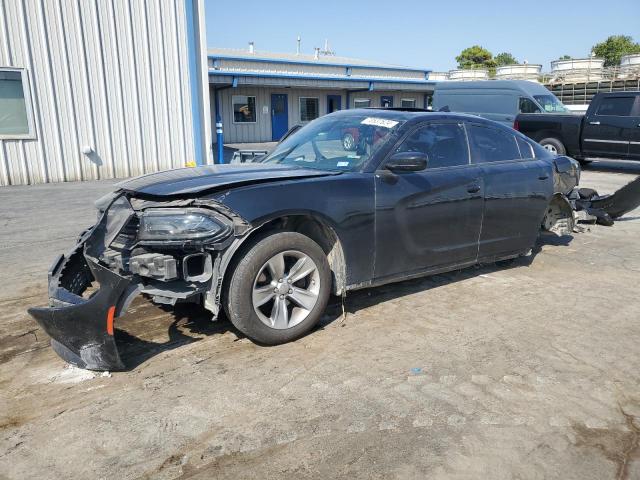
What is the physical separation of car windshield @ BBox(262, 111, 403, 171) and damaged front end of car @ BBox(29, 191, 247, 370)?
1264mm

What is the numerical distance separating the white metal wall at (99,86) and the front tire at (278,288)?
9.81m

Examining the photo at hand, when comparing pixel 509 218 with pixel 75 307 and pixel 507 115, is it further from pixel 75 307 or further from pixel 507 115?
pixel 507 115

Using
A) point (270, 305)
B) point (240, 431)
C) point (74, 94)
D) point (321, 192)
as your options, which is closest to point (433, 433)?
point (240, 431)

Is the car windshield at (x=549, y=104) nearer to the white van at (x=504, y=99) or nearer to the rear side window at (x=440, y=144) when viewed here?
the white van at (x=504, y=99)

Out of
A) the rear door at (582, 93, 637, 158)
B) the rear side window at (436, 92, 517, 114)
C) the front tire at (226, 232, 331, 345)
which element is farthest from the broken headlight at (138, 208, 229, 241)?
the rear side window at (436, 92, 517, 114)

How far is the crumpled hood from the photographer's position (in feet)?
11.5

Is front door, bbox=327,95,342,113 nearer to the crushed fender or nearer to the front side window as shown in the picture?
the front side window

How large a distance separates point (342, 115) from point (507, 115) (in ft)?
41.0

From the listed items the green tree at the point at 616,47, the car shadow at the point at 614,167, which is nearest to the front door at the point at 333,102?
the car shadow at the point at 614,167

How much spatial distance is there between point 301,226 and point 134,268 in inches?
49.4

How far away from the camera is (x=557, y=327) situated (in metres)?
4.08

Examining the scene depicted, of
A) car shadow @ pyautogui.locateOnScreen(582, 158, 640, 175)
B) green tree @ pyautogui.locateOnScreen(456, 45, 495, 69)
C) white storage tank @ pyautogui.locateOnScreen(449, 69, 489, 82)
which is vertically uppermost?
green tree @ pyautogui.locateOnScreen(456, 45, 495, 69)

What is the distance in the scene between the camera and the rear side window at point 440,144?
4.42 m

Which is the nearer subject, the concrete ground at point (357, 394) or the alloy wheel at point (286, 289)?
the concrete ground at point (357, 394)
